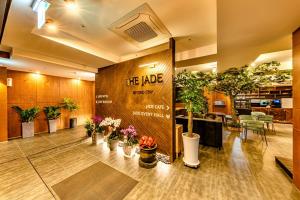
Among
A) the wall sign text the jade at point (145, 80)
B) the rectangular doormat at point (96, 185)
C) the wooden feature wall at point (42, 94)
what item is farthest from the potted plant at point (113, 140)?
the wooden feature wall at point (42, 94)

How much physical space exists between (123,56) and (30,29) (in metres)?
2.58

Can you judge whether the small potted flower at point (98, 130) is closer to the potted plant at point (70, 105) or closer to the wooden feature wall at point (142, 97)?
the wooden feature wall at point (142, 97)

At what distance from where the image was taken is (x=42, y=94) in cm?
614

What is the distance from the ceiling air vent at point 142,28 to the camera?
222 centimetres

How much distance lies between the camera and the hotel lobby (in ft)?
6.84

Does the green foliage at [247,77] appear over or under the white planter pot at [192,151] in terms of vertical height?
over

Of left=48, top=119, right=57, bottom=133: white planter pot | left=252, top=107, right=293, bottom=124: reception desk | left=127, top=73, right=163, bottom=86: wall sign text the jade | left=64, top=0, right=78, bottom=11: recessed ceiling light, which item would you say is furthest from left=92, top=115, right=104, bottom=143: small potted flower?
left=252, top=107, right=293, bottom=124: reception desk

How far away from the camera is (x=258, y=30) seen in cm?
A: 234

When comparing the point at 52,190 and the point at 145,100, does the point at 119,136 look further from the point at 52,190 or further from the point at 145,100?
the point at 52,190

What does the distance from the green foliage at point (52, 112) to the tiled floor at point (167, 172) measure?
80.7 inches

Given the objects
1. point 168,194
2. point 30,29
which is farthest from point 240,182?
point 30,29

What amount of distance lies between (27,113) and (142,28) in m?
6.21

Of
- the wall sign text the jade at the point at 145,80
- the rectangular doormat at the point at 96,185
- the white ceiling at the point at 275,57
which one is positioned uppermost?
the white ceiling at the point at 275,57

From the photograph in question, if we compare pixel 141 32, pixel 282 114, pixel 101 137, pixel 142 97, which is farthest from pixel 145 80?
pixel 282 114
